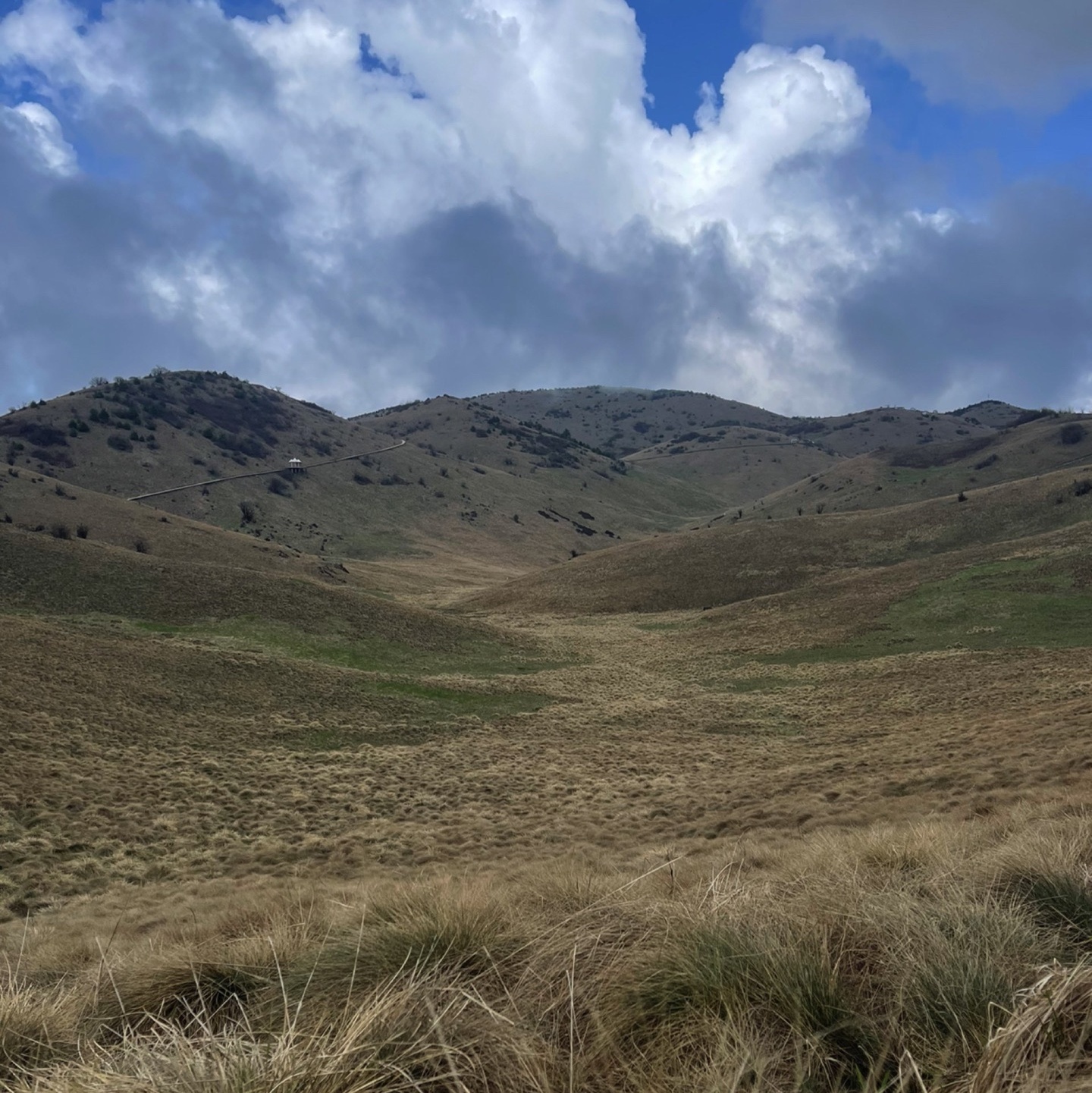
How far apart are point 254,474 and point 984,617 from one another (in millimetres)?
88316

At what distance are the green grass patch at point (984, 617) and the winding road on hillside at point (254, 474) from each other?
70593 millimetres

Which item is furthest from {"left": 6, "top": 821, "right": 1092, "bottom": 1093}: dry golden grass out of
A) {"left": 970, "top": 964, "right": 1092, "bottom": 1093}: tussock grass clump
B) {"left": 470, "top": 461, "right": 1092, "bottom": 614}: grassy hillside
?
{"left": 470, "top": 461, "right": 1092, "bottom": 614}: grassy hillside

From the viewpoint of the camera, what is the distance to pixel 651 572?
59.3 metres

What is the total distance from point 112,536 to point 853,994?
6000cm

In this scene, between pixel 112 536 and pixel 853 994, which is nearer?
pixel 853 994

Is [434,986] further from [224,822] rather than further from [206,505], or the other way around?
[206,505]

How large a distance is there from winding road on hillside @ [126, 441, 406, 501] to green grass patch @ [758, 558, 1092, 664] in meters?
70.6

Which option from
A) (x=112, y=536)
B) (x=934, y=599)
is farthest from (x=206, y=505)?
(x=934, y=599)

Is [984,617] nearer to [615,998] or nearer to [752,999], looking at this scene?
[752,999]

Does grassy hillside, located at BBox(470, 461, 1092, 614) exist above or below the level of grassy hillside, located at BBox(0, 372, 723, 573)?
below

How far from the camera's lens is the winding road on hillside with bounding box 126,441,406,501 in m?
81.1

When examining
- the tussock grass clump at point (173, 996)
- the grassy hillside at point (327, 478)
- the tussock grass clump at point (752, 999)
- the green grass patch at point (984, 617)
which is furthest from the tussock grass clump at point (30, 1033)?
the grassy hillside at point (327, 478)

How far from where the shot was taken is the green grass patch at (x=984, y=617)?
30156 mm

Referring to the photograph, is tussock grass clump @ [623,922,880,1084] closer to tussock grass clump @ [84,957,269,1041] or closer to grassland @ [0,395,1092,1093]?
grassland @ [0,395,1092,1093]
